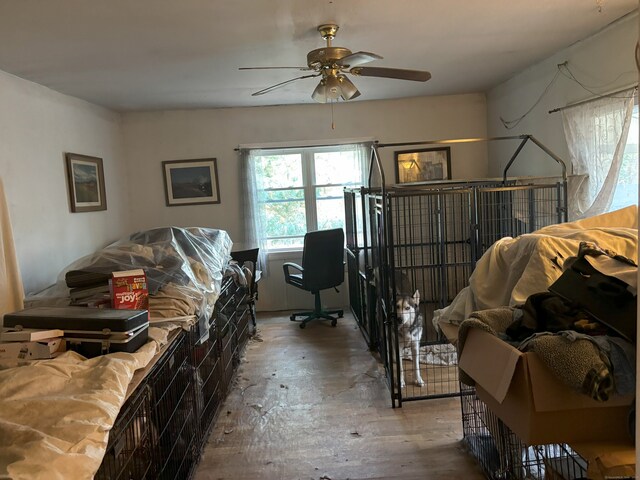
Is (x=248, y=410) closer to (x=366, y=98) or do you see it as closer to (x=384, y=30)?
(x=384, y=30)

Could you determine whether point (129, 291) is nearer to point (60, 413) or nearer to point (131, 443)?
point (131, 443)

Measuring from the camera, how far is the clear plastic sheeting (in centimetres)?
250

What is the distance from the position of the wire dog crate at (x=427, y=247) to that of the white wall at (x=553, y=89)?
0.33m

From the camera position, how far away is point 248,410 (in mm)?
3199

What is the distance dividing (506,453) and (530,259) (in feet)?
2.97

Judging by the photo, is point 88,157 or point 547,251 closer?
point 547,251

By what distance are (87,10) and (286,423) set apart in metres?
2.58

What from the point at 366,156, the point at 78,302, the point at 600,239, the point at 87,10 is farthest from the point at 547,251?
the point at 366,156

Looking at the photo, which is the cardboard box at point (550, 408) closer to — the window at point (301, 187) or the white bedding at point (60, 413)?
the white bedding at point (60, 413)

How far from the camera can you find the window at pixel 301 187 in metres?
5.58

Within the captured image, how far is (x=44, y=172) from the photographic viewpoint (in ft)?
12.5

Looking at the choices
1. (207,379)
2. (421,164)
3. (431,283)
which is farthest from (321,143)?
(207,379)

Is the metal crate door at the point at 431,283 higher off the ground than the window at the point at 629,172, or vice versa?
the window at the point at 629,172

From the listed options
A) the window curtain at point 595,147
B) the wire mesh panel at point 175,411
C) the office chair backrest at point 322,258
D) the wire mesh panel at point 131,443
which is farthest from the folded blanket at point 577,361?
the office chair backrest at point 322,258
